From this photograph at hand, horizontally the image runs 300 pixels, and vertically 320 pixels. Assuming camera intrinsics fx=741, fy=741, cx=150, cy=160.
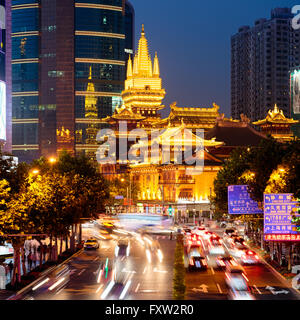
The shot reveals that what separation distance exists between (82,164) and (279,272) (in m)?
37.6

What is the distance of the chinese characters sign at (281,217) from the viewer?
4400cm

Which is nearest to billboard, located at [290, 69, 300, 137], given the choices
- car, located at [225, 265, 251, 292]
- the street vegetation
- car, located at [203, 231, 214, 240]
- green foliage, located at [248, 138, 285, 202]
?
car, located at [203, 231, 214, 240]

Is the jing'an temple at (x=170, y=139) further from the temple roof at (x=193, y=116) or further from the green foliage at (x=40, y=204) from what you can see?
the green foliage at (x=40, y=204)

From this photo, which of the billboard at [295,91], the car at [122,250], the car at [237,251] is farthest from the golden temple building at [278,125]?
the car at [237,251]

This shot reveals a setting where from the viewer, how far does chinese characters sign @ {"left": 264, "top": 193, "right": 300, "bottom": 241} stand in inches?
1732

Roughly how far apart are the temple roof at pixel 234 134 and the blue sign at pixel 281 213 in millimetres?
113226

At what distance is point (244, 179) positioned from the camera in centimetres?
7438

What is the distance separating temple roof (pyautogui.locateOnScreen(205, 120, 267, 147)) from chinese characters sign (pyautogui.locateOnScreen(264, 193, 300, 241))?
372ft

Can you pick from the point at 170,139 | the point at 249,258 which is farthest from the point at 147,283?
the point at 170,139

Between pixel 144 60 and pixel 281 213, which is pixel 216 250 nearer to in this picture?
pixel 281 213

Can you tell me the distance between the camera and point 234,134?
539ft

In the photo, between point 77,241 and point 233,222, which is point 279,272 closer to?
point 77,241

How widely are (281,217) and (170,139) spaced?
328 feet
